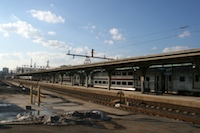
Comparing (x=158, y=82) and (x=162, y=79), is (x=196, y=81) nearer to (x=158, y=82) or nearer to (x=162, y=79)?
(x=162, y=79)

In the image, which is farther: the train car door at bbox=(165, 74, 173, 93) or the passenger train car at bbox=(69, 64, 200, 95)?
the train car door at bbox=(165, 74, 173, 93)

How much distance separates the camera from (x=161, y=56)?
32250 millimetres

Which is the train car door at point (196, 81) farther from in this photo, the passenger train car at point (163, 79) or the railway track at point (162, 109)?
the railway track at point (162, 109)

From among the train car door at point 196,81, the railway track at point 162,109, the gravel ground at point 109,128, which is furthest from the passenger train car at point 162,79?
the gravel ground at point 109,128

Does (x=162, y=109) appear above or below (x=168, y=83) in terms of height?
below

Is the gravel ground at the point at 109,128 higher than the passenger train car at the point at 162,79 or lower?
lower

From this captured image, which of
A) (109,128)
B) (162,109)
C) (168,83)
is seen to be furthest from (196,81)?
(109,128)

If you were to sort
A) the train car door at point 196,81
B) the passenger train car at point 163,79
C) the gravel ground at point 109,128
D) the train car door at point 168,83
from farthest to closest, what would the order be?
1. the train car door at point 168,83
2. the passenger train car at point 163,79
3. the train car door at point 196,81
4. the gravel ground at point 109,128

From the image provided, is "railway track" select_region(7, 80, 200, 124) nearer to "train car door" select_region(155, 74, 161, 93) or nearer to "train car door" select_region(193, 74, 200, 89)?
"train car door" select_region(193, 74, 200, 89)

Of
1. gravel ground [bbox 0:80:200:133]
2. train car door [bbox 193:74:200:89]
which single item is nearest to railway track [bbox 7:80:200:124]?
gravel ground [bbox 0:80:200:133]

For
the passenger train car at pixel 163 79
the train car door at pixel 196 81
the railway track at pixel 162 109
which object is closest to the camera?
the railway track at pixel 162 109

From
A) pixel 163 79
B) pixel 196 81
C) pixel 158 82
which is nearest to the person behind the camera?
pixel 196 81

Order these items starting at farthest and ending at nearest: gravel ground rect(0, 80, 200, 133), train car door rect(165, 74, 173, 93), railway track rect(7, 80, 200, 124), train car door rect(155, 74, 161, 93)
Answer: train car door rect(155, 74, 161, 93)
train car door rect(165, 74, 173, 93)
railway track rect(7, 80, 200, 124)
gravel ground rect(0, 80, 200, 133)

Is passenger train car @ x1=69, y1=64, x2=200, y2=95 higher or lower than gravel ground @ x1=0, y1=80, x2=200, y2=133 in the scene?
Result: higher
